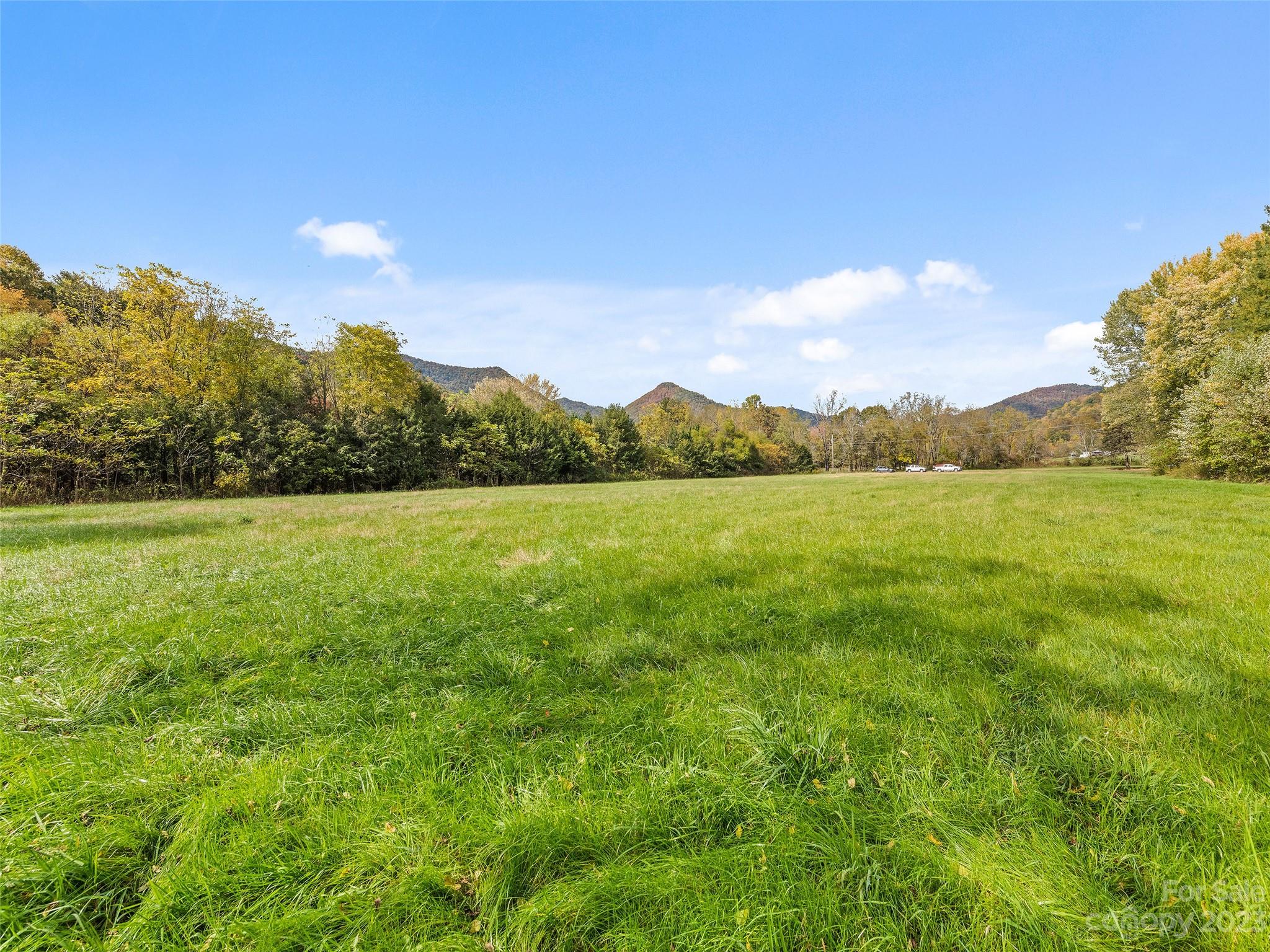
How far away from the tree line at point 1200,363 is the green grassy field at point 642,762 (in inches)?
1122

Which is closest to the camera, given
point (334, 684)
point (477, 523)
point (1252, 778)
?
point (1252, 778)

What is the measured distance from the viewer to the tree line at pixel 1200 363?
22.0m

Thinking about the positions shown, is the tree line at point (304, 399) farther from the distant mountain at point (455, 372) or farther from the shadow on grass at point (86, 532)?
the distant mountain at point (455, 372)

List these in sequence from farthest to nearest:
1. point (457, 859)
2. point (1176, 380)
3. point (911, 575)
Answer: point (1176, 380) < point (911, 575) < point (457, 859)

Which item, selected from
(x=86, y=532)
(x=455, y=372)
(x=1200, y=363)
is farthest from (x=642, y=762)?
(x=455, y=372)

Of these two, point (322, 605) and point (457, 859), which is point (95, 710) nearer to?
point (322, 605)

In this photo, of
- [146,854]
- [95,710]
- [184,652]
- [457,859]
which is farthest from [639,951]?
[184,652]

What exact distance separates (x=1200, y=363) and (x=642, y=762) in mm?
46241

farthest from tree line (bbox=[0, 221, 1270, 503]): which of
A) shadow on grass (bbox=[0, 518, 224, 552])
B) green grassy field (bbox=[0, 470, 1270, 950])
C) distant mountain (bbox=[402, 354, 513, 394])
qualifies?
distant mountain (bbox=[402, 354, 513, 394])

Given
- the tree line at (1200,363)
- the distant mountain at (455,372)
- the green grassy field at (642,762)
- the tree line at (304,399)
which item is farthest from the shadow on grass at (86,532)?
the distant mountain at (455,372)

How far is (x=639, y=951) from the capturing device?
1495mm

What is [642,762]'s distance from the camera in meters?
2.46

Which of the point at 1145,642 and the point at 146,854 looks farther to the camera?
the point at 1145,642

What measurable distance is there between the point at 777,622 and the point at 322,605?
5002 millimetres
